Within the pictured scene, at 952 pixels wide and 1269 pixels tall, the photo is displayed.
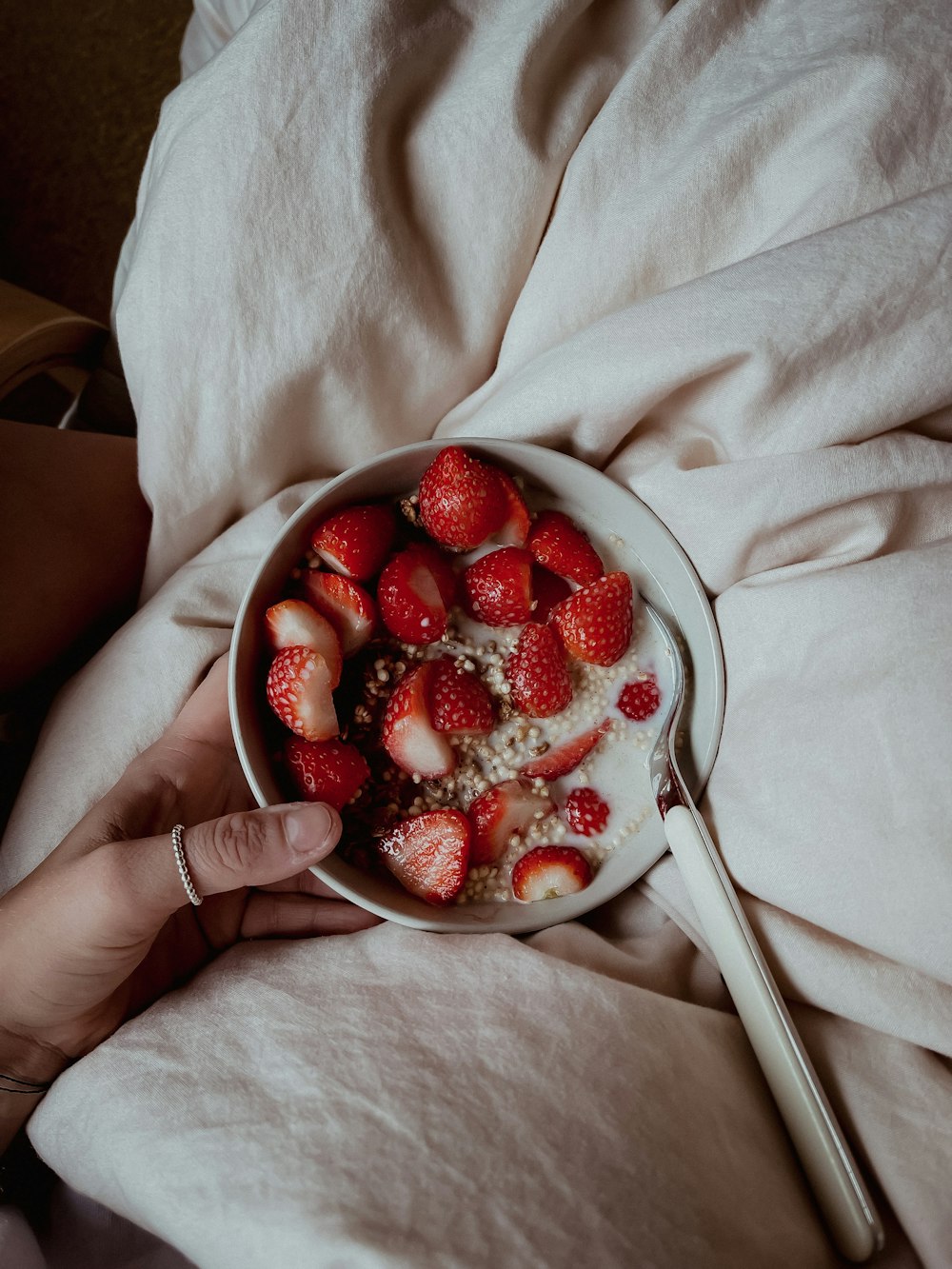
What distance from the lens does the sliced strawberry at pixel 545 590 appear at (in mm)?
776

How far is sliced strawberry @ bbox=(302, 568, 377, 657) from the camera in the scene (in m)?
0.73

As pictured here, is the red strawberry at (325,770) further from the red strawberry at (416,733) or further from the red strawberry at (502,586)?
the red strawberry at (502,586)

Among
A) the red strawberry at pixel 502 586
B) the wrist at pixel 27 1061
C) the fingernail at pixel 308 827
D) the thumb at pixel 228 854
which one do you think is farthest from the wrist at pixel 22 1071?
the red strawberry at pixel 502 586

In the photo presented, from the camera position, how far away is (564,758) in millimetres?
746

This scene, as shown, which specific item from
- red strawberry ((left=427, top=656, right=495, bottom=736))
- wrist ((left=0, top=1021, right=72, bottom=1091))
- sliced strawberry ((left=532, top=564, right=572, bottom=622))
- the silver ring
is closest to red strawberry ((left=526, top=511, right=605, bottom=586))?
sliced strawberry ((left=532, top=564, right=572, bottom=622))

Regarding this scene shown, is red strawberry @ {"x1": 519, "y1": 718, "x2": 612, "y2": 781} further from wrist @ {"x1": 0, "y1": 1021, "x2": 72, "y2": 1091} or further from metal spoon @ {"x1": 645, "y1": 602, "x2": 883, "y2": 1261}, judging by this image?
wrist @ {"x1": 0, "y1": 1021, "x2": 72, "y2": 1091}

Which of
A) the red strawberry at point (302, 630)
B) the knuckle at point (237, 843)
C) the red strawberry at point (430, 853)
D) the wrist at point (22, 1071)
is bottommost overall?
the wrist at point (22, 1071)

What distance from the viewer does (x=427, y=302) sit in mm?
774

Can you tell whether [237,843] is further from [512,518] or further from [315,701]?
[512,518]

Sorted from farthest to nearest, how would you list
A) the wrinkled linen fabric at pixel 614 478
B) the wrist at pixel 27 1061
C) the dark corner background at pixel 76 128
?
1. the dark corner background at pixel 76 128
2. the wrist at pixel 27 1061
3. the wrinkled linen fabric at pixel 614 478

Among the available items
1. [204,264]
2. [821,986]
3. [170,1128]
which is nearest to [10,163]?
[204,264]

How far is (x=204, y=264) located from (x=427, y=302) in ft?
0.63

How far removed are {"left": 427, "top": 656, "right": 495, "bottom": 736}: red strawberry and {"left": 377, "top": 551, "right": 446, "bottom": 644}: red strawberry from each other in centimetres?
4

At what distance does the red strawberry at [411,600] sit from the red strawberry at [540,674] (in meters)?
0.07
